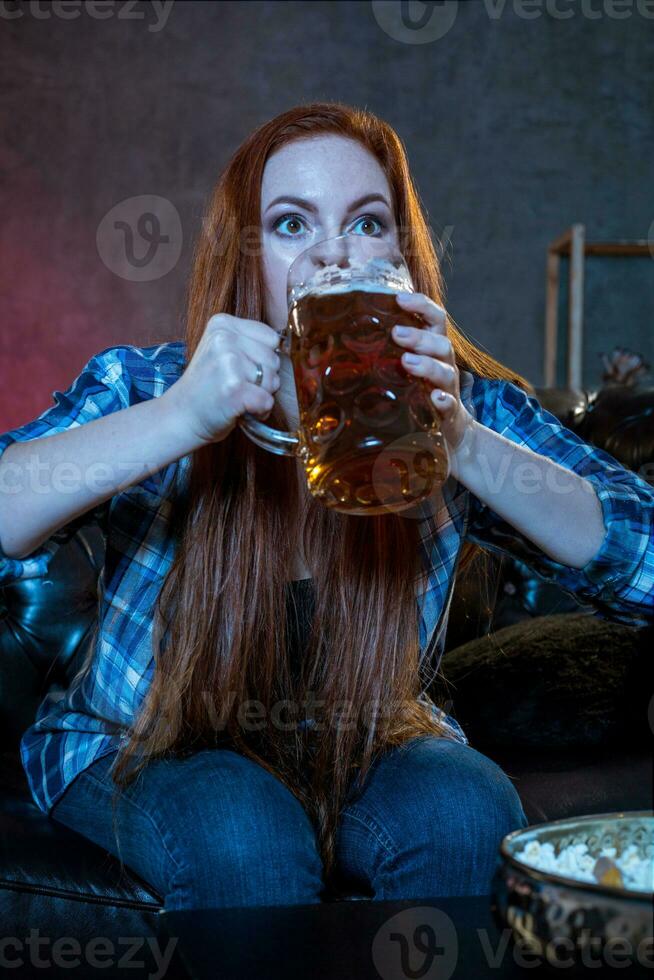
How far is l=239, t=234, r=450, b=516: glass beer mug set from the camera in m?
0.77

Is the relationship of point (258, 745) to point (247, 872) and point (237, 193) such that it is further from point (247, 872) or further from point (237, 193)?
point (237, 193)

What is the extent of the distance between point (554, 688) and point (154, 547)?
25.5 inches

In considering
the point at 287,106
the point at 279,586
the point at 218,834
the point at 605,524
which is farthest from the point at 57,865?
the point at 287,106

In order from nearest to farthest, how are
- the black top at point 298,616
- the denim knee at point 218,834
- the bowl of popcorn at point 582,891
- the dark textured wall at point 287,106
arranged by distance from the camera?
the bowl of popcorn at point 582,891, the denim knee at point 218,834, the black top at point 298,616, the dark textured wall at point 287,106

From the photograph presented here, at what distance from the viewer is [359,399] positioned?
2.57ft

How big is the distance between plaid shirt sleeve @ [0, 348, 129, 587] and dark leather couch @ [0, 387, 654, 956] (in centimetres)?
30

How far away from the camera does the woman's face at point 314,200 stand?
42.4 inches

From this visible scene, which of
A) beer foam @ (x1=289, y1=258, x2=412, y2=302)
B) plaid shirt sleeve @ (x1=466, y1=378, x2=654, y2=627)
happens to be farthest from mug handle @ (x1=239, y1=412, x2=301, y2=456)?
plaid shirt sleeve @ (x1=466, y1=378, x2=654, y2=627)

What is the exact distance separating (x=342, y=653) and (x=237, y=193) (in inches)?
20.1

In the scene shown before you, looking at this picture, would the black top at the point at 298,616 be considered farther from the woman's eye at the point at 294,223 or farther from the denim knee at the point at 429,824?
the woman's eye at the point at 294,223

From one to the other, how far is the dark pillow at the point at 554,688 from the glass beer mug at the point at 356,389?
0.69 meters

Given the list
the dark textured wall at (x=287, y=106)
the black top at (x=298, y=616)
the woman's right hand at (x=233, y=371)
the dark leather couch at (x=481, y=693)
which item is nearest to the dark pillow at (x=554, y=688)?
the dark leather couch at (x=481, y=693)

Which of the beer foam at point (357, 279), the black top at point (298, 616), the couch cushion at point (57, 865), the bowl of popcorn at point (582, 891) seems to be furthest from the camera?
the black top at point (298, 616)

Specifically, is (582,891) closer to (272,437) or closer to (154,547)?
(272,437)
